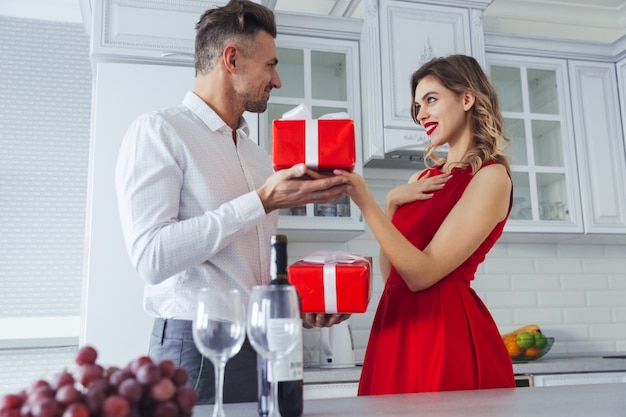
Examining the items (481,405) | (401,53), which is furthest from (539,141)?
(481,405)

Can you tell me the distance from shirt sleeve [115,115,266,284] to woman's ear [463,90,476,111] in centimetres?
73

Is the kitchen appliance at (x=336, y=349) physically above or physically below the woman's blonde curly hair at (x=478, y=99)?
below

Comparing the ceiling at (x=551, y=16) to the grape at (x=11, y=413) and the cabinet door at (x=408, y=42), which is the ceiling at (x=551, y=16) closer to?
the cabinet door at (x=408, y=42)

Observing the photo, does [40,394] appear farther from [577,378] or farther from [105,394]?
[577,378]

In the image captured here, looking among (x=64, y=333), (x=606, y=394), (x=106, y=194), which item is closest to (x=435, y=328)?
(x=606, y=394)

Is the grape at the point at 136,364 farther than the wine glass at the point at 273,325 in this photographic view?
No

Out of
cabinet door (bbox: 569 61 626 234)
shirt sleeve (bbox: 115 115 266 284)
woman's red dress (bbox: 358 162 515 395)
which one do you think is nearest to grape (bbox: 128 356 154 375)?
shirt sleeve (bbox: 115 115 266 284)

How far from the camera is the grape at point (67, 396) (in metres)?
0.60

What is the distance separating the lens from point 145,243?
1297 millimetres

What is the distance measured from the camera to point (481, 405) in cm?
104

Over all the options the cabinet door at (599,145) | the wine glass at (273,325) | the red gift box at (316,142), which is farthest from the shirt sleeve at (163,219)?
the cabinet door at (599,145)

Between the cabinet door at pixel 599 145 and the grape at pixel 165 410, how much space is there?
3019 millimetres

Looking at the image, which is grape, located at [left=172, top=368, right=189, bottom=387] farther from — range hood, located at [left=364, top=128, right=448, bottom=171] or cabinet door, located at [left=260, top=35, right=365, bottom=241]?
range hood, located at [left=364, top=128, right=448, bottom=171]

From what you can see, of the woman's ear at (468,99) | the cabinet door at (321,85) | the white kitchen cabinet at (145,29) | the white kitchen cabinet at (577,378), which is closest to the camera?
the woman's ear at (468,99)
